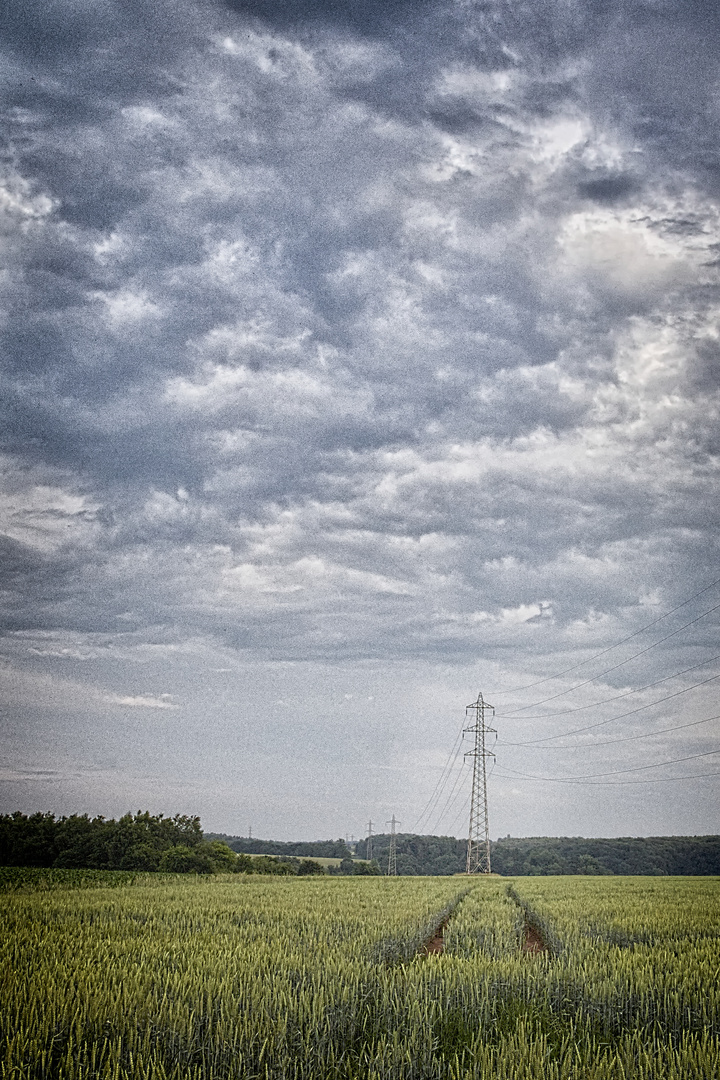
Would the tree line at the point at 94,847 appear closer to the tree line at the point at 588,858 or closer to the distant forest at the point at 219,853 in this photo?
the distant forest at the point at 219,853

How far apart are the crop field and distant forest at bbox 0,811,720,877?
40205 millimetres

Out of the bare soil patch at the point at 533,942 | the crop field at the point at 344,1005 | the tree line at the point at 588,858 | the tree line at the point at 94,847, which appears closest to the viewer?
the crop field at the point at 344,1005

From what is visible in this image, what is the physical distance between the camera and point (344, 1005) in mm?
7781

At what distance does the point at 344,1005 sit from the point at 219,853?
5718 centimetres

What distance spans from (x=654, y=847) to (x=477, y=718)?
41.3 metres

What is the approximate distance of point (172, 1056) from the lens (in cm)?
658

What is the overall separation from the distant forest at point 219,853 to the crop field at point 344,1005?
40.2 metres

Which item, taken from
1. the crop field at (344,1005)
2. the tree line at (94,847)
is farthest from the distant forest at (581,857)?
the crop field at (344,1005)

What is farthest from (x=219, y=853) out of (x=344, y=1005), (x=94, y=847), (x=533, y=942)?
(x=344, y=1005)

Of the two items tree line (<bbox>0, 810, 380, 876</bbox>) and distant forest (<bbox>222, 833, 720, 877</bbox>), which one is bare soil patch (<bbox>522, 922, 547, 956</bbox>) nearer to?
tree line (<bbox>0, 810, 380, 876</bbox>)

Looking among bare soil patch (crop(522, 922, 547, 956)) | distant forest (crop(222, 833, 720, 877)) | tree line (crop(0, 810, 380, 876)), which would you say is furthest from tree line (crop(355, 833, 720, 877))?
bare soil patch (crop(522, 922, 547, 956))

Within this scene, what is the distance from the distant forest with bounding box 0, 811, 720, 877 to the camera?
167ft

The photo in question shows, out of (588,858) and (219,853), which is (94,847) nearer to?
(219,853)

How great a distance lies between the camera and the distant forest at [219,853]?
2004 inches
